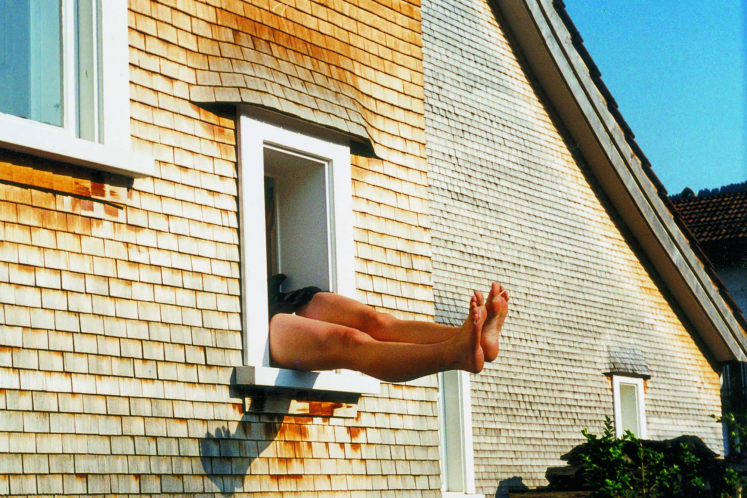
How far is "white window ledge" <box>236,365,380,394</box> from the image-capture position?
215 inches

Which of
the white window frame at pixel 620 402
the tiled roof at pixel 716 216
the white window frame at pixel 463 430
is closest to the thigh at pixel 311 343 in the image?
the white window frame at pixel 463 430

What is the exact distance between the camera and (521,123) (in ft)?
38.0

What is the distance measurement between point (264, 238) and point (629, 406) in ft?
26.1

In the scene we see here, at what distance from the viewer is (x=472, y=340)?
16.8 ft

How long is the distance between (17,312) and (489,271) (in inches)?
258

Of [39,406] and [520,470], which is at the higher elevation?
[39,406]

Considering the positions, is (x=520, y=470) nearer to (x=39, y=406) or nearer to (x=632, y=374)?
(x=632, y=374)

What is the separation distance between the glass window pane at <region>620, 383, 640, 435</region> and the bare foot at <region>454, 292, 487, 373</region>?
778 centimetres

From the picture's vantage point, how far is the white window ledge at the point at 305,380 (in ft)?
17.9

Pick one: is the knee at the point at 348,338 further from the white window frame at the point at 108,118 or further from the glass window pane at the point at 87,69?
the glass window pane at the point at 87,69

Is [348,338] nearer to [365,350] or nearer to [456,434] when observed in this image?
[365,350]

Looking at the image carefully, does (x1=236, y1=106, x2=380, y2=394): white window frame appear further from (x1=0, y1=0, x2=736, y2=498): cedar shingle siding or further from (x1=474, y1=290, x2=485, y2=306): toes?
(x1=474, y1=290, x2=485, y2=306): toes

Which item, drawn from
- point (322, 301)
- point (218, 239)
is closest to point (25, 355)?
point (218, 239)

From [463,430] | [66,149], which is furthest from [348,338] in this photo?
[463,430]
